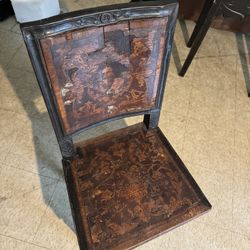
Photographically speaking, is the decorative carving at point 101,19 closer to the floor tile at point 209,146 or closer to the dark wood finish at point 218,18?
the floor tile at point 209,146

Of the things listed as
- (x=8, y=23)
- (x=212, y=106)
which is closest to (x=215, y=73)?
(x=212, y=106)

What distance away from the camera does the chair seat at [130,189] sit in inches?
30.8

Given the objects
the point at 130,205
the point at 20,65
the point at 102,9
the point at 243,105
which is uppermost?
the point at 102,9

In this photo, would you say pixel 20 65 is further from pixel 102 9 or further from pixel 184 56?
pixel 102 9

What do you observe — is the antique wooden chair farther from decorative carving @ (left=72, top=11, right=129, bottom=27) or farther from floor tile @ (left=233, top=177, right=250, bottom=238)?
floor tile @ (left=233, top=177, right=250, bottom=238)

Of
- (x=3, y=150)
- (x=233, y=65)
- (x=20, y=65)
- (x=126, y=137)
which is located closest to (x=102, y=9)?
(x=126, y=137)

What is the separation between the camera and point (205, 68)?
1.85m

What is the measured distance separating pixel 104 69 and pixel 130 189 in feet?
1.35

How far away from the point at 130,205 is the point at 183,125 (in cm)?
85

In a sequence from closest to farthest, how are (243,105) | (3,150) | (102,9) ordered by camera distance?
(102,9) < (3,150) < (243,105)

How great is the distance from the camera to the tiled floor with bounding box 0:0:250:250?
3.90 feet

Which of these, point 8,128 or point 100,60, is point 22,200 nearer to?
point 8,128

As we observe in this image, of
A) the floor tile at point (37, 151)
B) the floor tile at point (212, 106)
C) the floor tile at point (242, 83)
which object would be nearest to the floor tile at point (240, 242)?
the floor tile at point (212, 106)

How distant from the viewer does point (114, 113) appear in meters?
0.86
